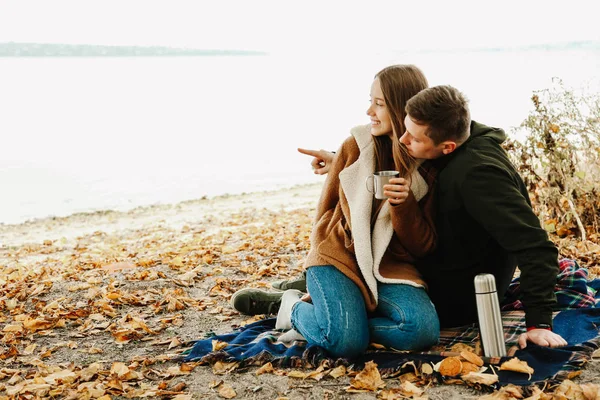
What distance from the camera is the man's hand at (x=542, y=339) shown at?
2.95m

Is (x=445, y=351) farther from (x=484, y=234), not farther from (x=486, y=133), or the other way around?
(x=486, y=133)

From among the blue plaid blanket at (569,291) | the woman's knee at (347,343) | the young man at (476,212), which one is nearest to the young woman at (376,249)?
the woman's knee at (347,343)

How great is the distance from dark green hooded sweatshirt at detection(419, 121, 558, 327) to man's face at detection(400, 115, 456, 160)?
0.09 m

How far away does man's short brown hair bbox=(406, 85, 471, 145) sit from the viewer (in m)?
2.90

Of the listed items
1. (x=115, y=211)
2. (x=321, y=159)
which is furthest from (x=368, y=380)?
(x=115, y=211)

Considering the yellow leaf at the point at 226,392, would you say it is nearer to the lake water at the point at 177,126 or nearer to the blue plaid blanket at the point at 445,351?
the blue plaid blanket at the point at 445,351

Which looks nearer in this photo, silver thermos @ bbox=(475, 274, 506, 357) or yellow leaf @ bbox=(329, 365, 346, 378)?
silver thermos @ bbox=(475, 274, 506, 357)

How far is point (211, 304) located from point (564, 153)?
142 inches

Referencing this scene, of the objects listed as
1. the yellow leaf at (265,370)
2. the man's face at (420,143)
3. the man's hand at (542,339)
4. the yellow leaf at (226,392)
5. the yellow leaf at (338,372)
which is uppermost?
the man's face at (420,143)

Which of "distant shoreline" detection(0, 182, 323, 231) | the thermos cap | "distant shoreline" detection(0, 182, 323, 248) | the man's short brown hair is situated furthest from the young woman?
"distant shoreline" detection(0, 182, 323, 231)

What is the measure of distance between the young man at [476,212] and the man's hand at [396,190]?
0.79 feet

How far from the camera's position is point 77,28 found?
237 feet

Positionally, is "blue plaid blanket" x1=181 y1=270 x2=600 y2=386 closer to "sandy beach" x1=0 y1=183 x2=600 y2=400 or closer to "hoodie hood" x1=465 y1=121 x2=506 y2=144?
"sandy beach" x1=0 y1=183 x2=600 y2=400

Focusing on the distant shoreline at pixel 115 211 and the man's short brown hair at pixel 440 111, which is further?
the distant shoreline at pixel 115 211
